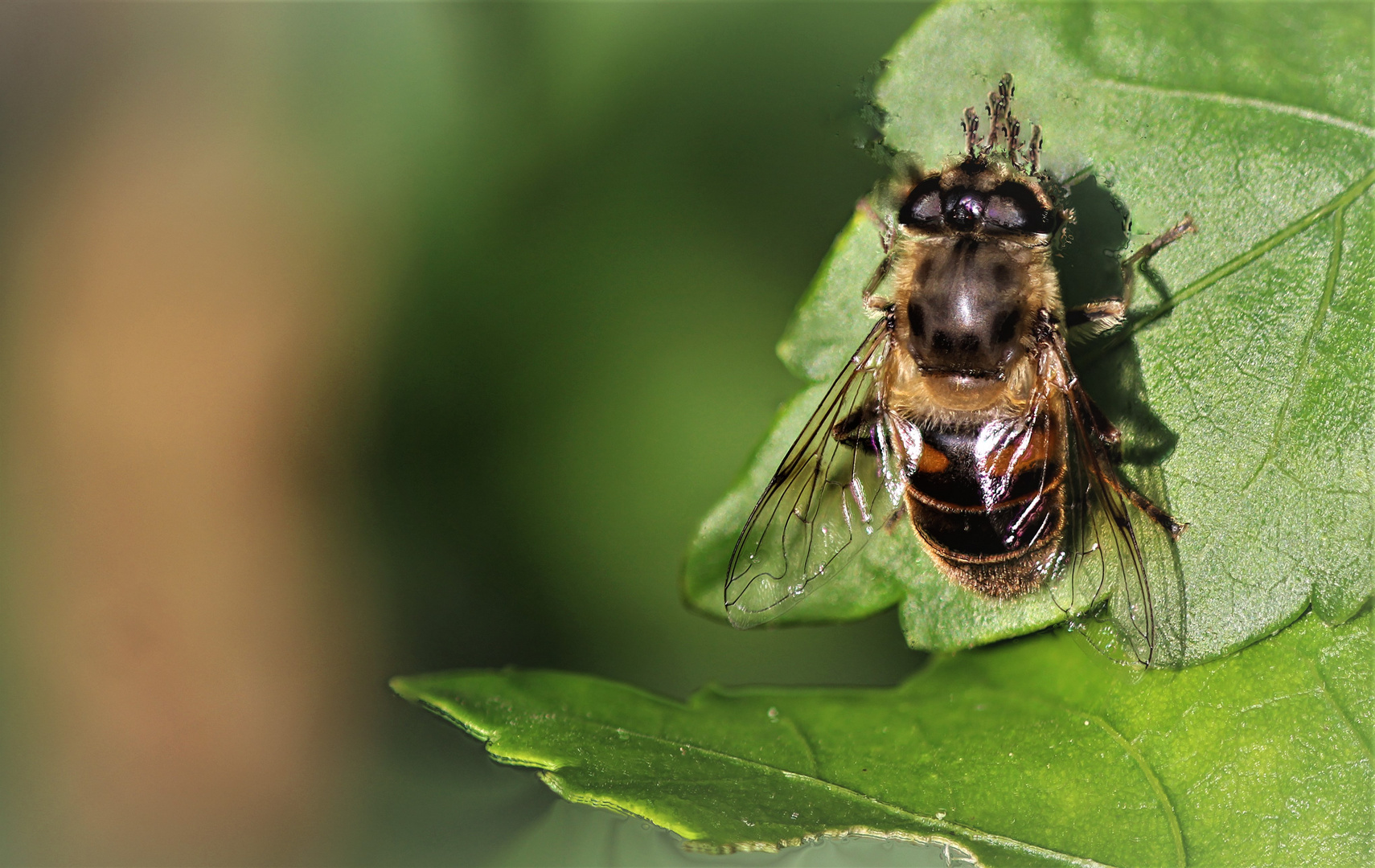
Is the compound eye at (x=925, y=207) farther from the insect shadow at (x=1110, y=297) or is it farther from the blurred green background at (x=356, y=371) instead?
the blurred green background at (x=356, y=371)

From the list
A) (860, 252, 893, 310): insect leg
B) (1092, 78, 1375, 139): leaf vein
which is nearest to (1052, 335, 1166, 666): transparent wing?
(860, 252, 893, 310): insect leg

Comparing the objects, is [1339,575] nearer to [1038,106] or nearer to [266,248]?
[1038,106]

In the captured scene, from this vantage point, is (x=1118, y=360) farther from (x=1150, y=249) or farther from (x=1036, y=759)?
(x=1036, y=759)

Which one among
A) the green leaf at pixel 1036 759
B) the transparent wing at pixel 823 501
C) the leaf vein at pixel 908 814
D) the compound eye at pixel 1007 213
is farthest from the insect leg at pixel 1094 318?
the leaf vein at pixel 908 814

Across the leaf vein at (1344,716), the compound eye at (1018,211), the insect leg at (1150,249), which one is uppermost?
the compound eye at (1018,211)

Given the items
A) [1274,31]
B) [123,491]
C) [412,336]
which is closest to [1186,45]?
[1274,31]

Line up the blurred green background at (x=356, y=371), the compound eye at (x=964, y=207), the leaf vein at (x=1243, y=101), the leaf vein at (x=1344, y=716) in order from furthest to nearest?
1. the blurred green background at (x=356, y=371)
2. the compound eye at (x=964, y=207)
3. the leaf vein at (x=1243, y=101)
4. the leaf vein at (x=1344, y=716)
